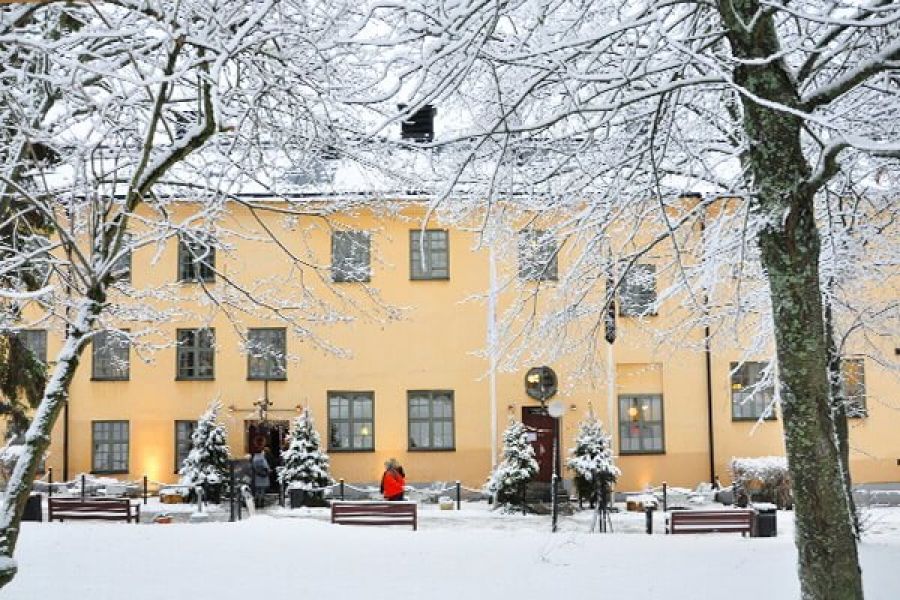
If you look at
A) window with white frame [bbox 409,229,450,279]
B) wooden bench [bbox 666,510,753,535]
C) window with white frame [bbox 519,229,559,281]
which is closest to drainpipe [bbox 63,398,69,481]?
window with white frame [bbox 409,229,450,279]

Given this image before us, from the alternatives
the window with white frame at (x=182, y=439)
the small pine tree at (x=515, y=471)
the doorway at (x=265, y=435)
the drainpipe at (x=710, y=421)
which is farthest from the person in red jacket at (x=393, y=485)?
the drainpipe at (x=710, y=421)

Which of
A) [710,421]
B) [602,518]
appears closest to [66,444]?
[602,518]

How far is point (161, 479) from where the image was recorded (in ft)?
98.4

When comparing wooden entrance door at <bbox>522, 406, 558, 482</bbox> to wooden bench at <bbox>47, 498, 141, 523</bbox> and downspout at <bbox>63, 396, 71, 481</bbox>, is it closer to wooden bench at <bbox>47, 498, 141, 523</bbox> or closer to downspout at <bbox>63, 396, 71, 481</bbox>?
downspout at <bbox>63, 396, 71, 481</bbox>

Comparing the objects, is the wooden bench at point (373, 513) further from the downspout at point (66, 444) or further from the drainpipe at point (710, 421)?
the downspout at point (66, 444)

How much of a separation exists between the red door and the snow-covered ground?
1176 centimetres

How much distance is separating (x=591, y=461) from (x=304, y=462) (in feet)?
24.2

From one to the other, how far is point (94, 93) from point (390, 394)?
1937 cm

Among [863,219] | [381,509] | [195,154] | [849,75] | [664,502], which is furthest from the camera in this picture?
[664,502]

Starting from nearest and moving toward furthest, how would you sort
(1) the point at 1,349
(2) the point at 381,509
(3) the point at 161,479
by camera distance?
(1) the point at 1,349
(2) the point at 381,509
(3) the point at 161,479

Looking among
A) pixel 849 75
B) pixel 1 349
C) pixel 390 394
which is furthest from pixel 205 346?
pixel 849 75

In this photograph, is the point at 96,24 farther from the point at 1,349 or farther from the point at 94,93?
the point at 1,349

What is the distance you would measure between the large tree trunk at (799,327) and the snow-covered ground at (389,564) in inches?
153

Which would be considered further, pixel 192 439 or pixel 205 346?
pixel 205 346
